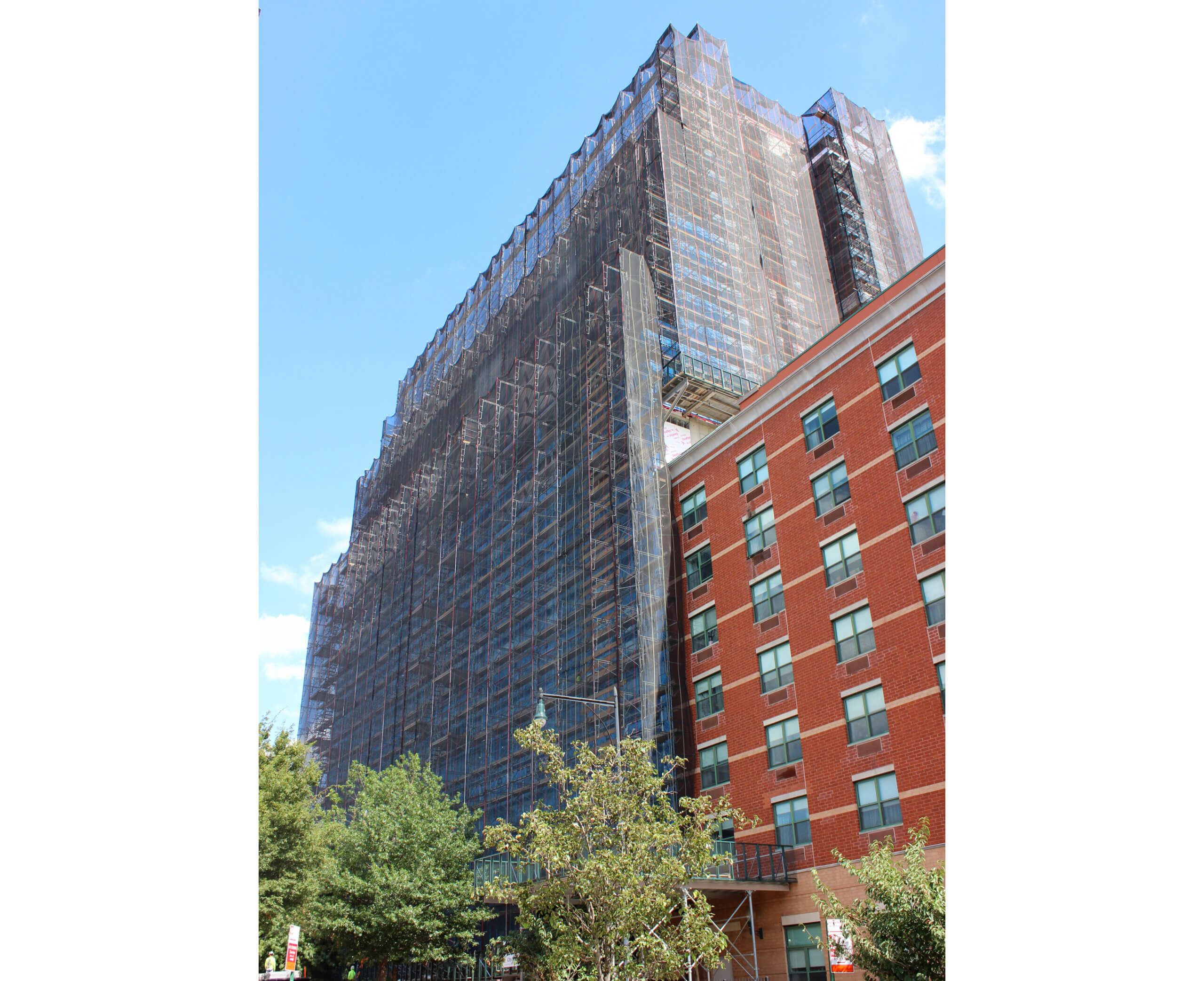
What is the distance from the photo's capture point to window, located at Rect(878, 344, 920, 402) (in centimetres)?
2941

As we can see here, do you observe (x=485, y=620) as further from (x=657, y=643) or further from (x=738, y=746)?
(x=738, y=746)

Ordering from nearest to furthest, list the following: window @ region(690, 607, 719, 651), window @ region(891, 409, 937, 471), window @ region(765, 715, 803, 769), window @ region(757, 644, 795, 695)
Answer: window @ region(891, 409, 937, 471), window @ region(765, 715, 803, 769), window @ region(757, 644, 795, 695), window @ region(690, 607, 719, 651)

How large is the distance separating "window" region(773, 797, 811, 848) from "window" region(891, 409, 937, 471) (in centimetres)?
1161

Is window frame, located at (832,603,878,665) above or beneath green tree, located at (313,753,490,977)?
above

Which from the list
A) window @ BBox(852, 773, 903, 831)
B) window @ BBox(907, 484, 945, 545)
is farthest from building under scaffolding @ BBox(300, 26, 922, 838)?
window @ BBox(907, 484, 945, 545)

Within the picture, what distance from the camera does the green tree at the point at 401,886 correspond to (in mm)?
29484

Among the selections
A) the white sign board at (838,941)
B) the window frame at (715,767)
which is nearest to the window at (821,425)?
the window frame at (715,767)

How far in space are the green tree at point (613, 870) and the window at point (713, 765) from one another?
9.21 m

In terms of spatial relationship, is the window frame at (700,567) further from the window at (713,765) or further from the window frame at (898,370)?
the window frame at (898,370)

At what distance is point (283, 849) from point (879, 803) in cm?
2050

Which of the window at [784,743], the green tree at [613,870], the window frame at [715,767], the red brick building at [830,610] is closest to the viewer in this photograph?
the green tree at [613,870]

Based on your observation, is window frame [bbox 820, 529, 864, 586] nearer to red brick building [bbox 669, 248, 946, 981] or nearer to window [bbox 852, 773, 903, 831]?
red brick building [bbox 669, 248, 946, 981]

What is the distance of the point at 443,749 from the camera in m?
50.7

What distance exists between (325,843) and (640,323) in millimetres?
26536
